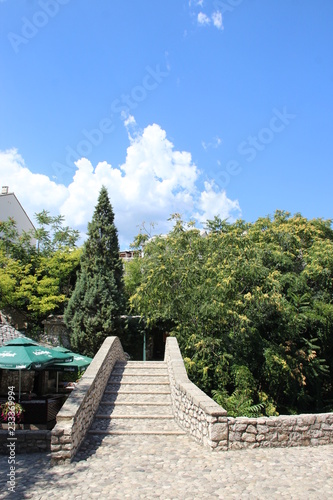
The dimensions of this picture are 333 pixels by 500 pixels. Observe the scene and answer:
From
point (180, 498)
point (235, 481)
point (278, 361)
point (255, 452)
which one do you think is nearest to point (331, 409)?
point (278, 361)

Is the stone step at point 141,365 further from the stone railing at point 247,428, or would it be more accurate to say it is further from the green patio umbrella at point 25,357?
the stone railing at point 247,428

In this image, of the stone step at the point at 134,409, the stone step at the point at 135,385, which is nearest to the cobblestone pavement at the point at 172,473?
the stone step at the point at 134,409

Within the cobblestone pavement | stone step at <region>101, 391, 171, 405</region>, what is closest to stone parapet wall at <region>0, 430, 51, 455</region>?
the cobblestone pavement

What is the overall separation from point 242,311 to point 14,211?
22.9m

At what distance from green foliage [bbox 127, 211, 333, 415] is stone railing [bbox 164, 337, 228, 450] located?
2.00m

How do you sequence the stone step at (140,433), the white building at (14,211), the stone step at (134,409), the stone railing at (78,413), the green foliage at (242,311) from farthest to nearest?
the white building at (14,211) → the green foliage at (242,311) → the stone step at (134,409) → the stone step at (140,433) → the stone railing at (78,413)

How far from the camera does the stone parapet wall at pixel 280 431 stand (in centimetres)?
666

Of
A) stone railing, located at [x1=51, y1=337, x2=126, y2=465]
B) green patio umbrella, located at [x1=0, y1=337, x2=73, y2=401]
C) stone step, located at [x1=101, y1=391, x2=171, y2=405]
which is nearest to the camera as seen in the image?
stone railing, located at [x1=51, y1=337, x2=126, y2=465]

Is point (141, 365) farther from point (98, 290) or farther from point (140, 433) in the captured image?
point (98, 290)

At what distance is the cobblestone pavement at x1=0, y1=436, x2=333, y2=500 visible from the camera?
16.3 feet

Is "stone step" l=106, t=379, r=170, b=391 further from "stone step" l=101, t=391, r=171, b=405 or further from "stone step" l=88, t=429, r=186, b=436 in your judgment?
"stone step" l=88, t=429, r=186, b=436

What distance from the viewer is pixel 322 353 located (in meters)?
13.9

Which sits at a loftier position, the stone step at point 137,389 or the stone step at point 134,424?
the stone step at point 137,389

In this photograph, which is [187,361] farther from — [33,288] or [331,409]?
[33,288]
